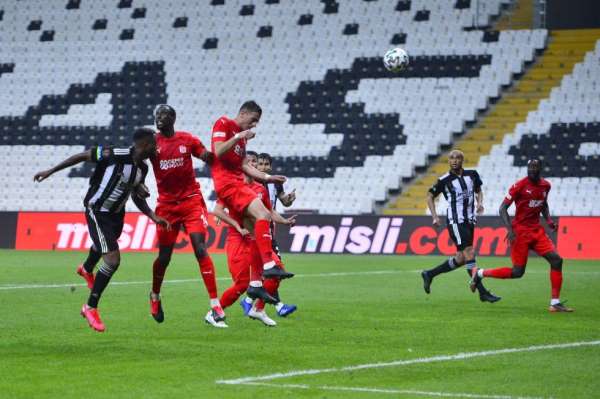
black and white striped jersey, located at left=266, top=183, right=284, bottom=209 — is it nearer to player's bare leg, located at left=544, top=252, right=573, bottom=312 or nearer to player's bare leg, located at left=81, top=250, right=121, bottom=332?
player's bare leg, located at left=544, top=252, right=573, bottom=312

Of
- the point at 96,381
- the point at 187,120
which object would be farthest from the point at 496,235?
the point at 96,381

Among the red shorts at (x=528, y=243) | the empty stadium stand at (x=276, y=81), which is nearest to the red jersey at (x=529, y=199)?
the red shorts at (x=528, y=243)

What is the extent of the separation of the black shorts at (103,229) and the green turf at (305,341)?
92 centimetres

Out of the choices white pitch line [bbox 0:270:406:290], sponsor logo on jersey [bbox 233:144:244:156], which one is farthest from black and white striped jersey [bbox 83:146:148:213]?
white pitch line [bbox 0:270:406:290]

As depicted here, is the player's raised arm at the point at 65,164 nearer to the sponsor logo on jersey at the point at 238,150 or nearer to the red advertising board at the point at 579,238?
the sponsor logo on jersey at the point at 238,150

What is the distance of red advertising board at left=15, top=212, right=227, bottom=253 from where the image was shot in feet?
108

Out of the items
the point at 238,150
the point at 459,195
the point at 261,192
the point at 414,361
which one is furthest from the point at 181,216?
the point at 459,195

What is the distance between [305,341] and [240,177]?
2.31 m

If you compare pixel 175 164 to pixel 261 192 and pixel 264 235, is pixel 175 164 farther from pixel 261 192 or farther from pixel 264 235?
pixel 261 192

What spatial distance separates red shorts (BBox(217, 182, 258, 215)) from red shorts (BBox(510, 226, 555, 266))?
16.6 ft

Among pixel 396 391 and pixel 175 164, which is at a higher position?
pixel 175 164

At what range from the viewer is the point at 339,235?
31906 mm

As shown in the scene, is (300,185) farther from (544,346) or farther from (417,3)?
(544,346)

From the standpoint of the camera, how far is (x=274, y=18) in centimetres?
4381
